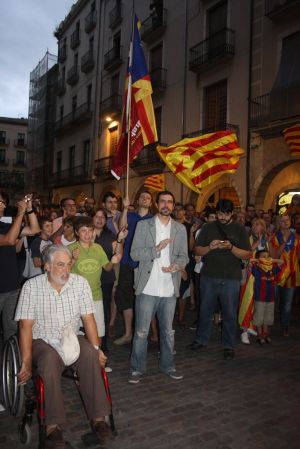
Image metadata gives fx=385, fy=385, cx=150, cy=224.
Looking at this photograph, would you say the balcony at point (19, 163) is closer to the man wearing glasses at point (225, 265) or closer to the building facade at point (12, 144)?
the building facade at point (12, 144)

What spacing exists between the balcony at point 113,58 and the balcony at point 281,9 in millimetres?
10316

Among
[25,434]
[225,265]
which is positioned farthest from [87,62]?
[25,434]

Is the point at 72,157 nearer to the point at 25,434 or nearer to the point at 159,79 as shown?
the point at 159,79

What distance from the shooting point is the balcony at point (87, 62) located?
81.9 ft

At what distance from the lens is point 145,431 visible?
3146 millimetres

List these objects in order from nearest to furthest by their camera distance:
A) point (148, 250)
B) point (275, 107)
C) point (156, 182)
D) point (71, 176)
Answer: point (148, 250) < point (275, 107) < point (156, 182) < point (71, 176)

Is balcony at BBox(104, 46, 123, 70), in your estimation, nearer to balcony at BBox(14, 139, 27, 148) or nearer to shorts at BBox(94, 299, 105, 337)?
shorts at BBox(94, 299, 105, 337)

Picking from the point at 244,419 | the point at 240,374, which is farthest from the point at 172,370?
the point at 244,419

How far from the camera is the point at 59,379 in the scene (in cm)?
290

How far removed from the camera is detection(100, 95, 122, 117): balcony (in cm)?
2151

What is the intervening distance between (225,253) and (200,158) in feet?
13.2

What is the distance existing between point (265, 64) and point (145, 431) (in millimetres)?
13161

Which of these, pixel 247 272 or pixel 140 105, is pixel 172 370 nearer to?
pixel 247 272

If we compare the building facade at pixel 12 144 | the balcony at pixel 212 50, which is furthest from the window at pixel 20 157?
the balcony at pixel 212 50
